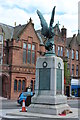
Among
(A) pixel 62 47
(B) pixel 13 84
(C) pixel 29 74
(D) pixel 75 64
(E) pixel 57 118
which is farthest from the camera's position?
(D) pixel 75 64

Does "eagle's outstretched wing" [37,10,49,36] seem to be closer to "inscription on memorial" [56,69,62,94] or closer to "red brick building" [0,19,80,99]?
"inscription on memorial" [56,69,62,94]

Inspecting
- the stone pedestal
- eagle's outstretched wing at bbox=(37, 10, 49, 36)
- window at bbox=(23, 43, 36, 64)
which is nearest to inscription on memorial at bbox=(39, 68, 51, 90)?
the stone pedestal

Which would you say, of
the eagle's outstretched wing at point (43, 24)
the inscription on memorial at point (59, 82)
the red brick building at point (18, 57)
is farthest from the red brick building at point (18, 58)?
the inscription on memorial at point (59, 82)

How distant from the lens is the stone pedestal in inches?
568

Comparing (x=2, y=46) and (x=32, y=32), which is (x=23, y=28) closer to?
(x=32, y=32)

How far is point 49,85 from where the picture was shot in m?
14.9

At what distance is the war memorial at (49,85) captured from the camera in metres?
14.4

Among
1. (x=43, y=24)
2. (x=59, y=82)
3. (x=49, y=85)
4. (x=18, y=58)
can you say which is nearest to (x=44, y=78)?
(x=49, y=85)

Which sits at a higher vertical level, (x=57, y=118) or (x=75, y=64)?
(x=75, y=64)

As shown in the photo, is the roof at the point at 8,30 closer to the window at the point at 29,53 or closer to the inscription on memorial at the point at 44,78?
the window at the point at 29,53

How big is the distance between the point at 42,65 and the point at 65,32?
3950 cm

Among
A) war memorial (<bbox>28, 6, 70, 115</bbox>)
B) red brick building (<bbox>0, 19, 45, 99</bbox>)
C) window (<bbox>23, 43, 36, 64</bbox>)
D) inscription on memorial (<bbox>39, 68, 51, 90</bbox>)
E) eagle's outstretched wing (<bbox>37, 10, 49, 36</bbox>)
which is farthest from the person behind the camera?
window (<bbox>23, 43, 36, 64</bbox>)

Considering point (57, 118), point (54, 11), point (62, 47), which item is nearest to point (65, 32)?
point (62, 47)

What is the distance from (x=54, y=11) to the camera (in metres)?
15.6
